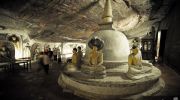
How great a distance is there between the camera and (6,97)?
19.7ft

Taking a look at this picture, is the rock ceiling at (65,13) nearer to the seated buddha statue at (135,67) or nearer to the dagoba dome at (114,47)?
the dagoba dome at (114,47)

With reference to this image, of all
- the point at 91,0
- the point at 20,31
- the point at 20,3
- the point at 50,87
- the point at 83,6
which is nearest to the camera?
the point at 50,87

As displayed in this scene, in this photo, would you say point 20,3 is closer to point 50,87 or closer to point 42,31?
point 50,87

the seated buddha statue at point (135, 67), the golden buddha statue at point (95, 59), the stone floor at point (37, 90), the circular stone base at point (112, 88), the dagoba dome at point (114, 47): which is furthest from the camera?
the dagoba dome at point (114, 47)

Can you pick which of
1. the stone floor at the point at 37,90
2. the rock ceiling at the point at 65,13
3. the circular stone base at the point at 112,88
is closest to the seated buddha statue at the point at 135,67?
the circular stone base at the point at 112,88

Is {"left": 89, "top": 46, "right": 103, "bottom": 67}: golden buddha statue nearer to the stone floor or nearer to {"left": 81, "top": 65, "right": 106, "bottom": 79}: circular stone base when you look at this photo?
{"left": 81, "top": 65, "right": 106, "bottom": 79}: circular stone base

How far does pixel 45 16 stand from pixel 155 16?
11710mm

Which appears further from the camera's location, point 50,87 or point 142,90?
point 50,87

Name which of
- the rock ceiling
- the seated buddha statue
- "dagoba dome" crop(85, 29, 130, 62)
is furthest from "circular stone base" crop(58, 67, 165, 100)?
the rock ceiling

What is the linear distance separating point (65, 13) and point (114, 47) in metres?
6.08

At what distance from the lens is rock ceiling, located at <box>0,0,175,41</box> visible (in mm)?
10218

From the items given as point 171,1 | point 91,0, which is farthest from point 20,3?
point 171,1

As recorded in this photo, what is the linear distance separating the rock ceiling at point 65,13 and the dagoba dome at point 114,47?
3.68 metres

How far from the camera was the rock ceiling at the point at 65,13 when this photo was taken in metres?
10.2
